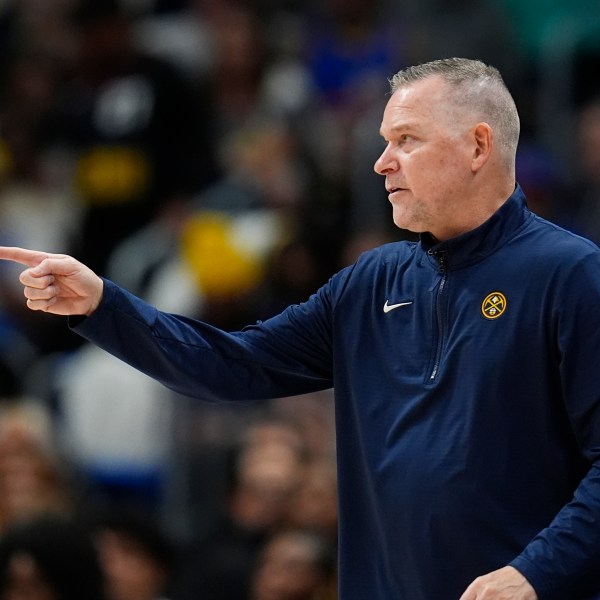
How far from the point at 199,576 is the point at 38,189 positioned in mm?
4706

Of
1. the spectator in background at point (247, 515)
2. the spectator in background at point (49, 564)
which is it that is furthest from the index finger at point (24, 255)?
the spectator in background at point (247, 515)

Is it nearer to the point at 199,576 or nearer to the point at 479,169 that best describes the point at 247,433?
the point at 199,576

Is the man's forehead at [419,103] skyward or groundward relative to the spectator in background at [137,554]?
skyward

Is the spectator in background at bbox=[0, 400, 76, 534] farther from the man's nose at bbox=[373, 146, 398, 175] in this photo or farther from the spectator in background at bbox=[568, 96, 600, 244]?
the man's nose at bbox=[373, 146, 398, 175]

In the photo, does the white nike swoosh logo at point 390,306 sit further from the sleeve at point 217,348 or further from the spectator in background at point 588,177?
the spectator in background at point 588,177

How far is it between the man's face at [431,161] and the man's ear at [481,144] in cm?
1

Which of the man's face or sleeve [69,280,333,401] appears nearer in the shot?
the man's face

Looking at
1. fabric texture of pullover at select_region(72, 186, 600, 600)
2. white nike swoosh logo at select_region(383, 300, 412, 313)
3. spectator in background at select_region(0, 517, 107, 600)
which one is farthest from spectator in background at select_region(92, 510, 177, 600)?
white nike swoosh logo at select_region(383, 300, 412, 313)

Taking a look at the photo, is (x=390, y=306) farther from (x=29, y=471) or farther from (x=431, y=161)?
(x=29, y=471)

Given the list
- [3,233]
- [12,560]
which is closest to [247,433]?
[12,560]

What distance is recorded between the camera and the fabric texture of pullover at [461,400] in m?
3.42

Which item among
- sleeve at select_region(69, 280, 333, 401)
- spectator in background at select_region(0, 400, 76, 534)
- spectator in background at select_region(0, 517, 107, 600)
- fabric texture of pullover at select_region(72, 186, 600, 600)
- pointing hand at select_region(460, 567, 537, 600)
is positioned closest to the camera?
pointing hand at select_region(460, 567, 537, 600)

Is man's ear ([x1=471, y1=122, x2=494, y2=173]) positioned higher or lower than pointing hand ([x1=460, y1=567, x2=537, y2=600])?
higher

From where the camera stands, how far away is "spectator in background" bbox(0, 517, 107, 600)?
5285mm
